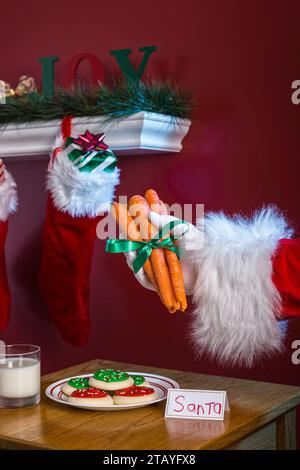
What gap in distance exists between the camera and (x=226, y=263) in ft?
4.09

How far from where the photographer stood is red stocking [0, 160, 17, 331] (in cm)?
202

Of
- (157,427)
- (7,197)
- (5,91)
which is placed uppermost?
(5,91)

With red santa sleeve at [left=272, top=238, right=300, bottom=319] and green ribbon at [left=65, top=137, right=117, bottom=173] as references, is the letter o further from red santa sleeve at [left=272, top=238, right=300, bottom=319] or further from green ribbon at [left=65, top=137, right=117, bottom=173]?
red santa sleeve at [left=272, top=238, right=300, bottom=319]

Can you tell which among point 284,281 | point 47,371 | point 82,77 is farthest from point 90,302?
point 284,281

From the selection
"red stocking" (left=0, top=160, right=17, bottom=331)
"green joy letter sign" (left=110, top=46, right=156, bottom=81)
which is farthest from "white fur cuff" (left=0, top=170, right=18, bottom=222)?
"green joy letter sign" (left=110, top=46, right=156, bottom=81)

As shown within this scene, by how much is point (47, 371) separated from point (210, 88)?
1.06 m

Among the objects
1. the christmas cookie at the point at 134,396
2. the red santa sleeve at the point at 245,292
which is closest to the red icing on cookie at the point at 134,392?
the christmas cookie at the point at 134,396

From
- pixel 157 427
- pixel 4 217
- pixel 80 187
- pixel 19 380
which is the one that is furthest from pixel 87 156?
pixel 157 427

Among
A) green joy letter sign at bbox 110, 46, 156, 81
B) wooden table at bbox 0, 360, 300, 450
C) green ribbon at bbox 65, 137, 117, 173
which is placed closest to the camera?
wooden table at bbox 0, 360, 300, 450

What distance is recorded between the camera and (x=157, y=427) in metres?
1.12

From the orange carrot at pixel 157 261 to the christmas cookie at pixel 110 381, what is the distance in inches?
6.1

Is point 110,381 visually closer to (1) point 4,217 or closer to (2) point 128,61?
(1) point 4,217

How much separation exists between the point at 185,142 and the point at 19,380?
3.23 feet

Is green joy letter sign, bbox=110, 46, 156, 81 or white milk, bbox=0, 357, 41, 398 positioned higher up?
green joy letter sign, bbox=110, 46, 156, 81
